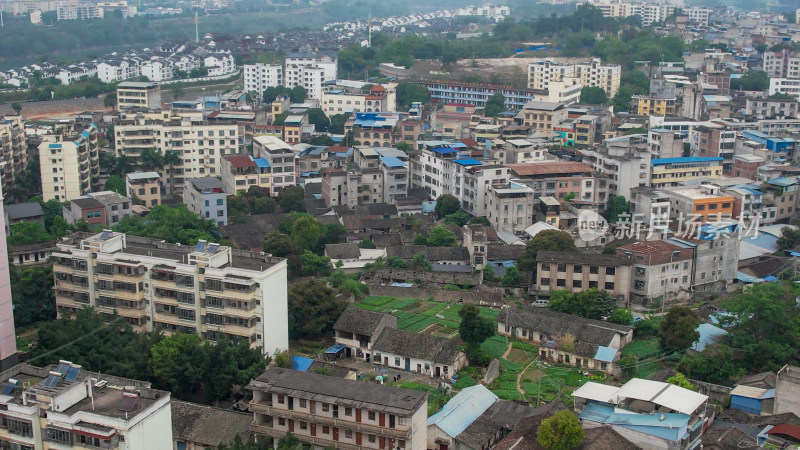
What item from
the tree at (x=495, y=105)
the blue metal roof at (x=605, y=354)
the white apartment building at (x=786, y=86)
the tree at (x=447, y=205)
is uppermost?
the white apartment building at (x=786, y=86)

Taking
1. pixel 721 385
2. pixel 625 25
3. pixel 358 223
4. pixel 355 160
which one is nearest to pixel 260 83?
pixel 355 160

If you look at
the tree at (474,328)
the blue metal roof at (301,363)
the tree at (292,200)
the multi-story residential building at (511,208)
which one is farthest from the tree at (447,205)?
the blue metal roof at (301,363)

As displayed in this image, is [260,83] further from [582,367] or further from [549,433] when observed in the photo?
[549,433]

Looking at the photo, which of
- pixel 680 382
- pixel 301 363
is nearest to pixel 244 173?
pixel 301 363

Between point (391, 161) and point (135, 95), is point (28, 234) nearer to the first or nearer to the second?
point (391, 161)

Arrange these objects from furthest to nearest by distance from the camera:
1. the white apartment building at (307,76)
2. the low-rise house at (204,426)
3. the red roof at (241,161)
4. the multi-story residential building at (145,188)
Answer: the white apartment building at (307,76), the red roof at (241,161), the multi-story residential building at (145,188), the low-rise house at (204,426)

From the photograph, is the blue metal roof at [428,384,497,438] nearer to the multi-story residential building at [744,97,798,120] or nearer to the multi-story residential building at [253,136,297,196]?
the multi-story residential building at [253,136,297,196]

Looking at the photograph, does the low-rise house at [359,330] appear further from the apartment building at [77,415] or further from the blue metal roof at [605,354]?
the apartment building at [77,415]
